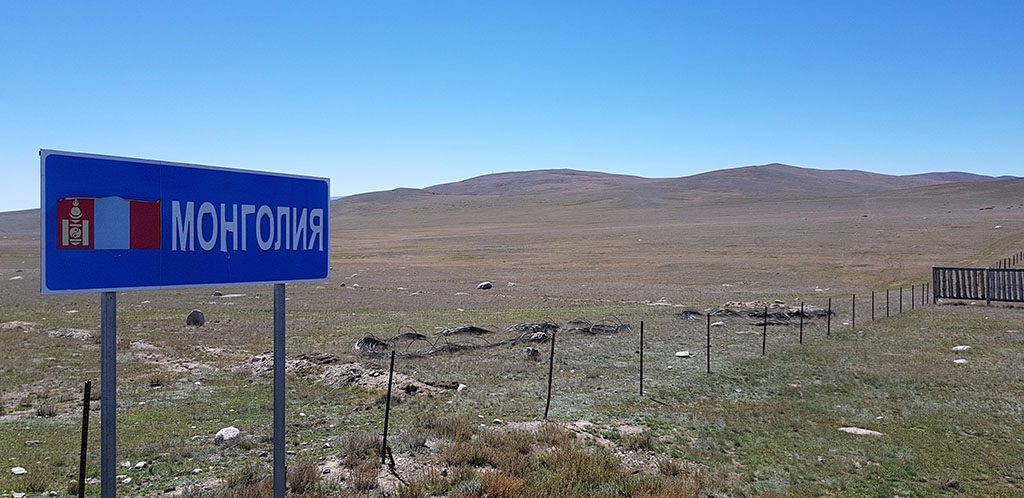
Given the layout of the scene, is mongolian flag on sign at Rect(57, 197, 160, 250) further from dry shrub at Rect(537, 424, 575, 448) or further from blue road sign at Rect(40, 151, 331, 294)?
dry shrub at Rect(537, 424, 575, 448)

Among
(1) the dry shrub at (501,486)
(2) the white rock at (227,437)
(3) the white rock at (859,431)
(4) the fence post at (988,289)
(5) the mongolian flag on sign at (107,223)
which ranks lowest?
(3) the white rock at (859,431)

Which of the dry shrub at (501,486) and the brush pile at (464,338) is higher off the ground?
the dry shrub at (501,486)

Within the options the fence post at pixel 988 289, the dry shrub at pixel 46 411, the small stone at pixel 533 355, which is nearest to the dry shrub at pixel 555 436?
the small stone at pixel 533 355

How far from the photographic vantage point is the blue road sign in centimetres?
363

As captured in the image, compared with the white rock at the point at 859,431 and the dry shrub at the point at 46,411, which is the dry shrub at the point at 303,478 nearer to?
the dry shrub at the point at 46,411

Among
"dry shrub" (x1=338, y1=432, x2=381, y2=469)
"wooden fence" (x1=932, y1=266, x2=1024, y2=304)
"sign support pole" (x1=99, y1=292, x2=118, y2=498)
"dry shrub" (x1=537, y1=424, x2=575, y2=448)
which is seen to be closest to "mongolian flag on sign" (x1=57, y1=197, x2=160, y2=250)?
"sign support pole" (x1=99, y1=292, x2=118, y2=498)

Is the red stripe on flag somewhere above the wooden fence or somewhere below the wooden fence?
above

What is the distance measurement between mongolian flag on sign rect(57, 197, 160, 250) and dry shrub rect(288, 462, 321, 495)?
368 cm

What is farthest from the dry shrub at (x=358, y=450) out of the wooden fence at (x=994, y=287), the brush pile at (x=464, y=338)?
the wooden fence at (x=994, y=287)

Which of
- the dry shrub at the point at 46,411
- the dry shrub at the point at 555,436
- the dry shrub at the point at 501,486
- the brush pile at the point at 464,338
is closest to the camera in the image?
the dry shrub at the point at 501,486

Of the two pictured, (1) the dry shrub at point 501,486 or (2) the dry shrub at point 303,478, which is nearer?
(1) the dry shrub at point 501,486

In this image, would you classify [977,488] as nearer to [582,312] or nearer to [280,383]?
[280,383]

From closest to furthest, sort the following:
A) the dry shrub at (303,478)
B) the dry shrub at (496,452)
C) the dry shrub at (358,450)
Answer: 1. the dry shrub at (303,478)
2. the dry shrub at (496,452)
3. the dry shrub at (358,450)

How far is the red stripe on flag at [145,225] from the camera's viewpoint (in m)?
3.88
